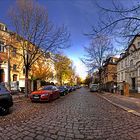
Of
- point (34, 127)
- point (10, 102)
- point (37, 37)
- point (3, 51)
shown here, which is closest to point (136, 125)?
point (34, 127)

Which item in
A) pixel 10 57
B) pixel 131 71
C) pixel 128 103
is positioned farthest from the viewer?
pixel 131 71

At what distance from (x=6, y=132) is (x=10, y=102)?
481 cm

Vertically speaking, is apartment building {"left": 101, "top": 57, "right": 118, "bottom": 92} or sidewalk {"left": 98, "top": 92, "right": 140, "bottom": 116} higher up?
apartment building {"left": 101, "top": 57, "right": 118, "bottom": 92}

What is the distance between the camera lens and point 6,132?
21.6ft

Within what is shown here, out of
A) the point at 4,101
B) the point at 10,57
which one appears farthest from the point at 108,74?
the point at 4,101

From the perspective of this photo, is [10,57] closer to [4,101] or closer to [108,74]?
[4,101]

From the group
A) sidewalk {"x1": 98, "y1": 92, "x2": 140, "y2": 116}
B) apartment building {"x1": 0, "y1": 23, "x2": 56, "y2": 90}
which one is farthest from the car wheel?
apartment building {"x1": 0, "y1": 23, "x2": 56, "y2": 90}

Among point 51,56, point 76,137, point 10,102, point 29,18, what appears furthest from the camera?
point 51,56

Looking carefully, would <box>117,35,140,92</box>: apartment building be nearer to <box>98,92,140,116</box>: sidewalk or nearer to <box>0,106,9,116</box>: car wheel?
<box>98,92,140,116</box>: sidewalk

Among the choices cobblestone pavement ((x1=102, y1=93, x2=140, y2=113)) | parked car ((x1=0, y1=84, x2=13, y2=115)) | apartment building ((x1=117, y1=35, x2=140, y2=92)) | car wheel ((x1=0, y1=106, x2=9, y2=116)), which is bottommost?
cobblestone pavement ((x1=102, y1=93, x2=140, y2=113))

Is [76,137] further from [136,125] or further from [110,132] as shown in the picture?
[136,125]

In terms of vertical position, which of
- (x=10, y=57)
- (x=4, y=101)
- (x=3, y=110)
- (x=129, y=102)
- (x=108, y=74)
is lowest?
(x=129, y=102)

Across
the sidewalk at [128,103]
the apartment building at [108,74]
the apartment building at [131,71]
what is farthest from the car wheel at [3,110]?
the apartment building at [108,74]

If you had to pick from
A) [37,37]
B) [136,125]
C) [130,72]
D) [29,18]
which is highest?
[29,18]
